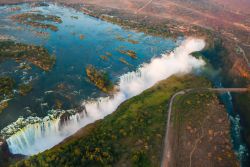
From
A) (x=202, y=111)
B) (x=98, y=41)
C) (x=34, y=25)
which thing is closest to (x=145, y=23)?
(x=98, y=41)

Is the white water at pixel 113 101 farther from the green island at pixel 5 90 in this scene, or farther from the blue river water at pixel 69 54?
the green island at pixel 5 90

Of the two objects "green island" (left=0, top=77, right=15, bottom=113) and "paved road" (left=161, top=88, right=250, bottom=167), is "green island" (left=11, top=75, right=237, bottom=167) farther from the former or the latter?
"green island" (left=0, top=77, right=15, bottom=113)

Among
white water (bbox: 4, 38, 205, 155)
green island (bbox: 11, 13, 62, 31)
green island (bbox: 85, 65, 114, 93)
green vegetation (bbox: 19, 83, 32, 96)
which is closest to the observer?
white water (bbox: 4, 38, 205, 155)

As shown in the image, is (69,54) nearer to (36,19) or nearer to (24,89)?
(24,89)

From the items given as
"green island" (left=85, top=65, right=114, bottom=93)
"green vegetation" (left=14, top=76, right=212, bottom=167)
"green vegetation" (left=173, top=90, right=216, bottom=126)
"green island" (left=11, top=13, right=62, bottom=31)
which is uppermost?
"green island" (left=11, top=13, right=62, bottom=31)

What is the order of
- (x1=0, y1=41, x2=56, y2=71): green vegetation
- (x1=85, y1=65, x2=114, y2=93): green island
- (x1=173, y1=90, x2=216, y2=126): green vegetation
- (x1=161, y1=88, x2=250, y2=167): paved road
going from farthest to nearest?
1. (x1=0, y1=41, x2=56, y2=71): green vegetation
2. (x1=85, y1=65, x2=114, y2=93): green island
3. (x1=173, y1=90, x2=216, y2=126): green vegetation
4. (x1=161, y1=88, x2=250, y2=167): paved road

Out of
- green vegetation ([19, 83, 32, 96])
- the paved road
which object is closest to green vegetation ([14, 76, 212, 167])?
the paved road

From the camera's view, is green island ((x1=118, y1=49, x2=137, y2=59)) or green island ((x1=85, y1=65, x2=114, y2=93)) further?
green island ((x1=118, y1=49, x2=137, y2=59))
